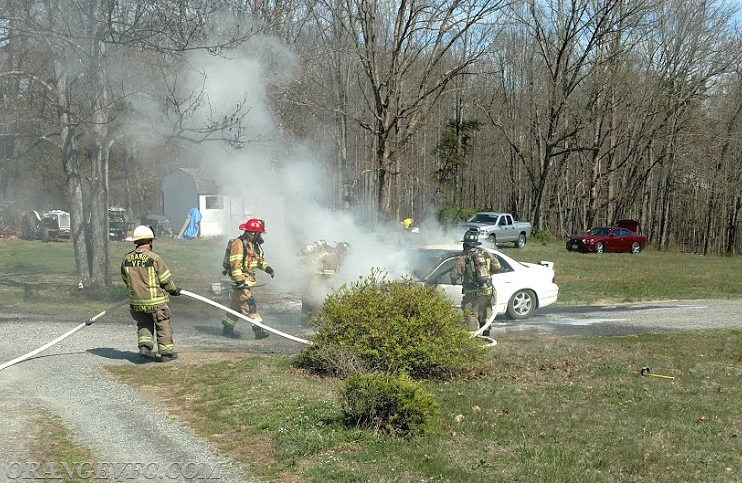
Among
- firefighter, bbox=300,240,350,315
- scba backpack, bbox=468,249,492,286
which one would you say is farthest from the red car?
scba backpack, bbox=468,249,492,286

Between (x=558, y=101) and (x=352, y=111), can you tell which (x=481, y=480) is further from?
(x=558, y=101)

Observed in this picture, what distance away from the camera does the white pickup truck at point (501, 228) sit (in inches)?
1523

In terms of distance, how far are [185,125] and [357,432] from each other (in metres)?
11.7

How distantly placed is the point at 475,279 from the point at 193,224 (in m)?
28.6

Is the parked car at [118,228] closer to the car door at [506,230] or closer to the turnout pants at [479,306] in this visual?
the car door at [506,230]

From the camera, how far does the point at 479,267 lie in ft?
39.0

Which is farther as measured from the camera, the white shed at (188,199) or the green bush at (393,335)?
the white shed at (188,199)

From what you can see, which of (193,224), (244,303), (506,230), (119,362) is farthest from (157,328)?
(506,230)

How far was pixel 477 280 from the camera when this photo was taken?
11.9 metres

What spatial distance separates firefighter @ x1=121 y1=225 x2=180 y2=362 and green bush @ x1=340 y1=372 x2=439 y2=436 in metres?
3.96

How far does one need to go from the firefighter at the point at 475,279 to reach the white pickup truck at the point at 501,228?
26.0 m

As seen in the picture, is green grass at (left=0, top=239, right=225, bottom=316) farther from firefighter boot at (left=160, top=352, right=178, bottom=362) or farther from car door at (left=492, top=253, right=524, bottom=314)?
car door at (left=492, top=253, right=524, bottom=314)

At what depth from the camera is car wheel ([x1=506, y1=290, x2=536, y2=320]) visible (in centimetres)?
1562

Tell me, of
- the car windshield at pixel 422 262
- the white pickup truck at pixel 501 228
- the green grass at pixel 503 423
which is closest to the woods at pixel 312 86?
the car windshield at pixel 422 262
